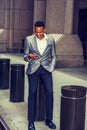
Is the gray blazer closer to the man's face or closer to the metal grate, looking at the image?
the man's face

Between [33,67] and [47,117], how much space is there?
1.04 metres

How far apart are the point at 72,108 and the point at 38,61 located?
1221 mm

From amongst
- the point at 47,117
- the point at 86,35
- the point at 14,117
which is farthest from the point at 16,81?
the point at 86,35

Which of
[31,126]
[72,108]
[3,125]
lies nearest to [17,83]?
[3,125]

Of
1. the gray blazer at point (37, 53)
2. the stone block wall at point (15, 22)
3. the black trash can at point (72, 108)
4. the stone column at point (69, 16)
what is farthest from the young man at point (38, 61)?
the stone block wall at point (15, 22)

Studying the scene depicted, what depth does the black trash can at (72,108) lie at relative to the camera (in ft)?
17.2

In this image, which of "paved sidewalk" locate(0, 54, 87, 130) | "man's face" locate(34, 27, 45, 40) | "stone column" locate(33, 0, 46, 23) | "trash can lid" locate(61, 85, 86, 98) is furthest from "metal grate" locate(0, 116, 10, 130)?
"stone column" locate(33, 0, 46, 23)

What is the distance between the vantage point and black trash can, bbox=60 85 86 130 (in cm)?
526

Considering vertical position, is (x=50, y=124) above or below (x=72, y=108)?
below

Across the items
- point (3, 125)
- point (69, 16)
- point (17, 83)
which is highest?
point (69, 16)

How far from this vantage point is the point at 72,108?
5316 mm

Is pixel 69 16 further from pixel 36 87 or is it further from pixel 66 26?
pixel 36 87

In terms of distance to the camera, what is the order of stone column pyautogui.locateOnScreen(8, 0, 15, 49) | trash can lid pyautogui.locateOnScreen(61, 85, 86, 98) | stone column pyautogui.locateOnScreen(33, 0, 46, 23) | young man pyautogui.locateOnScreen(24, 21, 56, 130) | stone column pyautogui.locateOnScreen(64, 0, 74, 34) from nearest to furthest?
1. trash can lid pyautogui.locateOnScreen(61, 85, 86, 98)
2. young man pyautogui.locateOnScreen(24, 21, 56, 130)
3. stone column pyautogui.locateOnScreen(64, 0, 74, 34)
4. stone column pyautogui.locateOnScreen(33, 0, 46, 23)
5. stone column pyautogui.locateOnScreen(8, 0, 15, 49)

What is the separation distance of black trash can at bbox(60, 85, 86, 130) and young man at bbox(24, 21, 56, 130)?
0.81m
